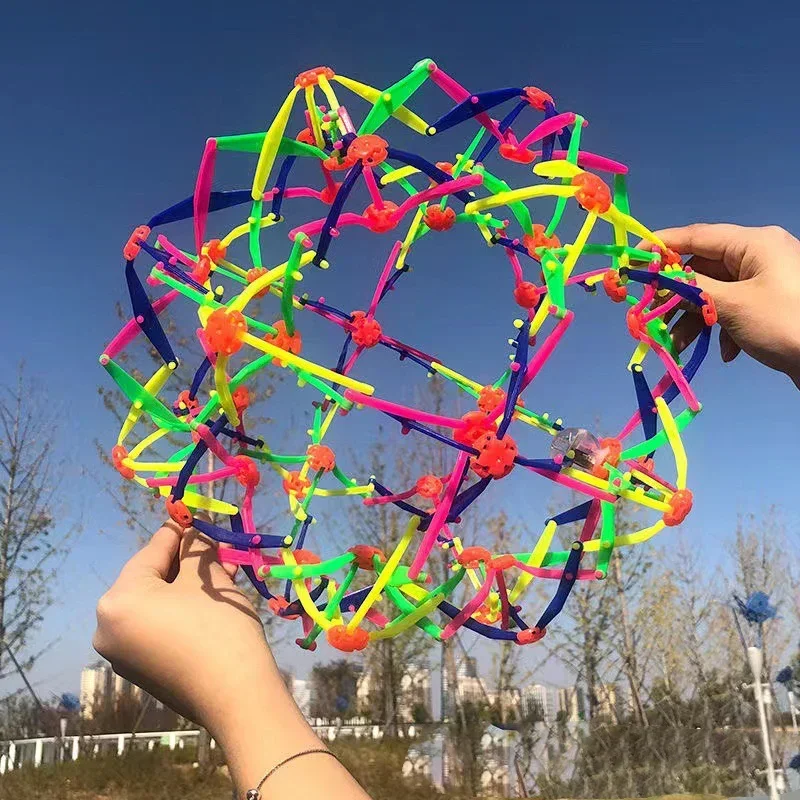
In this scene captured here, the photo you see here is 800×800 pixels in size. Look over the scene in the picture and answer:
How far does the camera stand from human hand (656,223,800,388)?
113 cm

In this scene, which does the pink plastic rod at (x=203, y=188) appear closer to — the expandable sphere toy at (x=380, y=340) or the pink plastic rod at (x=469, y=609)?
the expandable sphere toy at (x=380, y=340)

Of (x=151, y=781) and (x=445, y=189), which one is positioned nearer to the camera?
(x=445, y=189)

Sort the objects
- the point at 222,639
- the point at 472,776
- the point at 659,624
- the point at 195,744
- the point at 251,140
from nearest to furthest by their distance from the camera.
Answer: the point at 222,639, the point at 251,140, the point at 472,776, the point at 195,744, the point at 659,624

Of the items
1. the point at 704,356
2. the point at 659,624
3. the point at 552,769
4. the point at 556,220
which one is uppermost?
the point at 556,220

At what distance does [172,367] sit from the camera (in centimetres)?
112

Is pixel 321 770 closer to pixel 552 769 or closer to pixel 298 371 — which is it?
Answer: pixel 298 371

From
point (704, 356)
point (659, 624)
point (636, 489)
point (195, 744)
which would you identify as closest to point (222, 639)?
point (636, 489)

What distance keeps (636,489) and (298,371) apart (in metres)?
0.49

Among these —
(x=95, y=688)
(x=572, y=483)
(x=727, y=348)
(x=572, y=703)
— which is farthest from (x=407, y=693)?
(x=572, y=483)

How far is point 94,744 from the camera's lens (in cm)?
824

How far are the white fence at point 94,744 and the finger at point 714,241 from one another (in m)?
7.50

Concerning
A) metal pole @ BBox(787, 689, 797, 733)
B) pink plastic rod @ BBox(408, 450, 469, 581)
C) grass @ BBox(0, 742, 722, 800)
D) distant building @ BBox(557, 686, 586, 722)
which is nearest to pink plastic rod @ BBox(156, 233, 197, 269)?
pink plastic rod @ BBox(408, 450, 469, 581)

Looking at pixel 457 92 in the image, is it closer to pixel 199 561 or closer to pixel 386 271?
pixel 386 271

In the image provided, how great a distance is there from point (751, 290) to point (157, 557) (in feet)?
3.22
